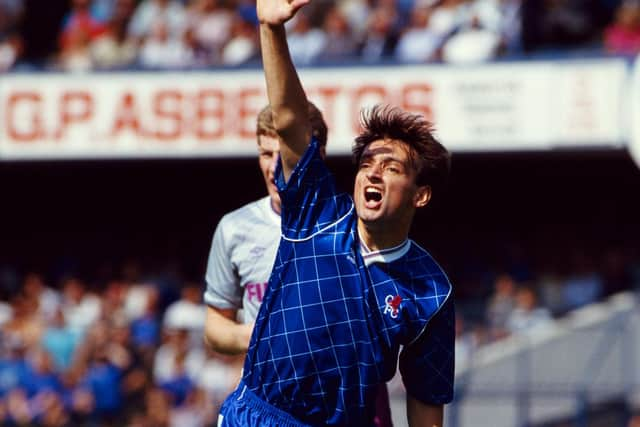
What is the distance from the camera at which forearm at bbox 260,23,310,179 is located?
374 cm

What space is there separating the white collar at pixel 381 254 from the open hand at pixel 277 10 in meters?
0.81

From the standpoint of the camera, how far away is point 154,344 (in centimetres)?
1317

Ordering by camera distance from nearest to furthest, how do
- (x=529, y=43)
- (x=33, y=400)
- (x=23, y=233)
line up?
(x=33, y=400), (x=529, y=43), (x=23, y=233)

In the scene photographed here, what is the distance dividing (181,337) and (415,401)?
8.56m

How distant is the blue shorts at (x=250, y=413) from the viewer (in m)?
4.09

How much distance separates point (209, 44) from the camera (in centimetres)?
1460

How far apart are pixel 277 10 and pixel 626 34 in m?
10.6

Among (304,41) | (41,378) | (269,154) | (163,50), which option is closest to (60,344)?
(41,378)

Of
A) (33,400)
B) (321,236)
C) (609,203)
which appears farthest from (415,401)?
(609,203)

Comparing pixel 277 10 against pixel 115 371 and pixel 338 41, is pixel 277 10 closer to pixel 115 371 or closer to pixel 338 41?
pixel 115 371

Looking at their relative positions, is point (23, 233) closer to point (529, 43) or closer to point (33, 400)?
point (33, 400)

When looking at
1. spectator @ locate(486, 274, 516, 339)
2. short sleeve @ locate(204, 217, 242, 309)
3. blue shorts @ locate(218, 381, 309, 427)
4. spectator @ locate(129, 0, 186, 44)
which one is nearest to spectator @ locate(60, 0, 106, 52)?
spectator @ locate(129, 0, 186, 44)

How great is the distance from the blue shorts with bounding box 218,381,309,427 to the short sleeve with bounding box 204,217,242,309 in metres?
0.97

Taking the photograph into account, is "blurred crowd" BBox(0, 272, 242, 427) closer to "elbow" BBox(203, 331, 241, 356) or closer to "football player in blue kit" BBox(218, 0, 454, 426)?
"elbow" BBox(203, 331, 241, 356)
